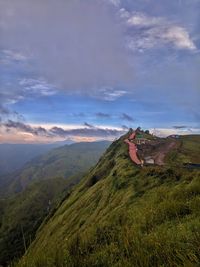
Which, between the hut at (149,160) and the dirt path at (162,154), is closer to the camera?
the dirt path at (162,154)

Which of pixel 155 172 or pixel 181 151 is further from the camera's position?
pixel 181 151

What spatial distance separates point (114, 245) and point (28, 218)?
19646 centimetres

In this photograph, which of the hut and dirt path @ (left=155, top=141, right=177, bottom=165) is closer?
dirt path @ (left=155, top=141, right=177, bottom=165)

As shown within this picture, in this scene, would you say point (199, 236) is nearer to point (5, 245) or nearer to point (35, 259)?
point (35, 259)

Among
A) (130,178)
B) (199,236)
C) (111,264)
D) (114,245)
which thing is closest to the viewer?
(199,236)

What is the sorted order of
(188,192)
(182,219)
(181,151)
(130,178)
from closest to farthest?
(182,219) < (188,192) < (130,178) < (181,151)

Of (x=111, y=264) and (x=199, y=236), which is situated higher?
(x=199, y=236)

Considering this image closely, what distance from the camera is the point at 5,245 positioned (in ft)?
472

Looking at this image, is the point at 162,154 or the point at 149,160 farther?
the point at 162,154

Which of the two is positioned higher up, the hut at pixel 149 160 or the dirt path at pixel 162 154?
the dirt path at pixel 162 154

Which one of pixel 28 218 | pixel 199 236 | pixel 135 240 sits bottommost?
pixel 28 218

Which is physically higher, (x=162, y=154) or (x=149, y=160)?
(x=162, y=154)

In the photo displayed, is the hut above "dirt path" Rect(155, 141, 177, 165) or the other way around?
the other way around

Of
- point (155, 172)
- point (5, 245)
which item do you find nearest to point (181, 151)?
point (155, 172)
